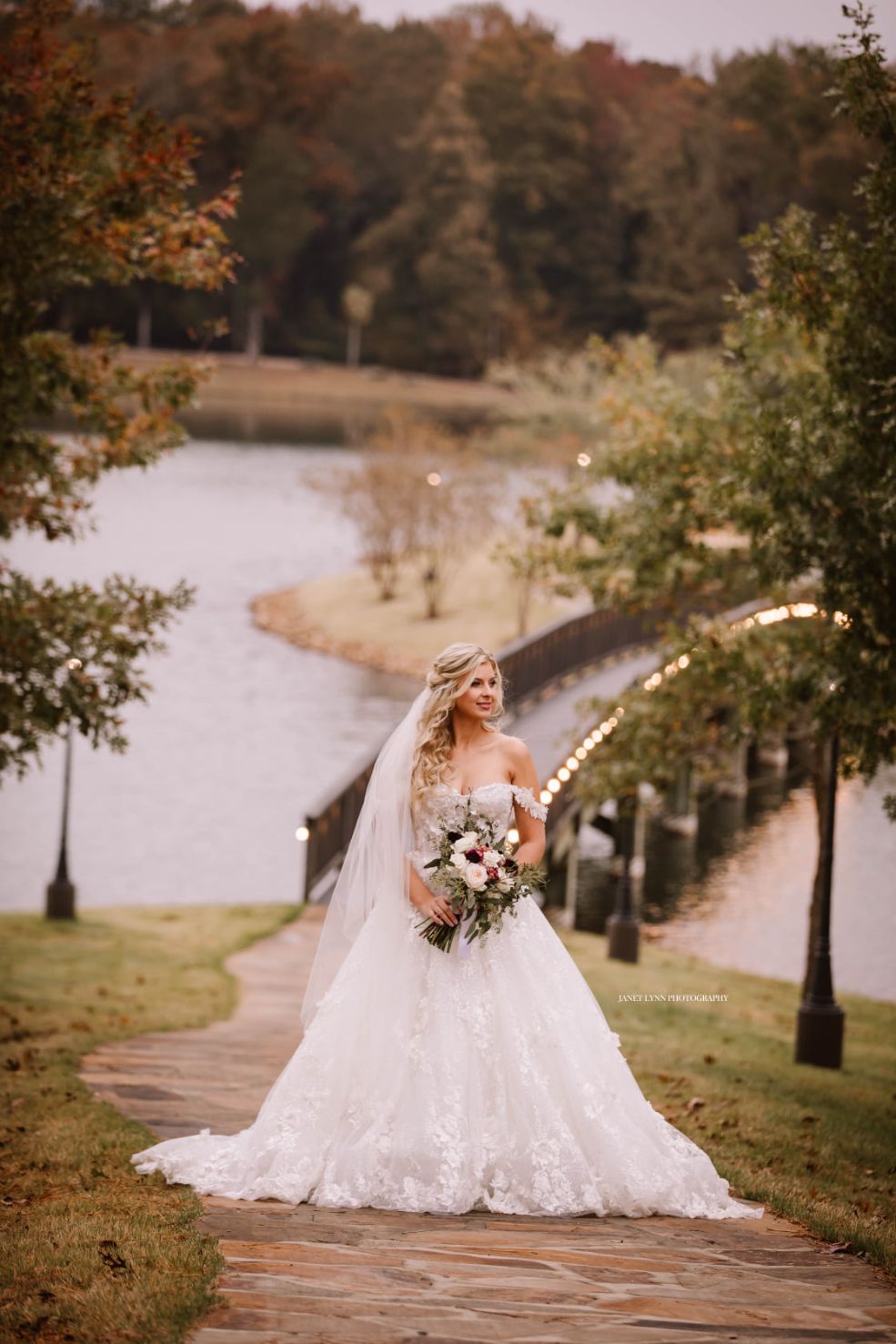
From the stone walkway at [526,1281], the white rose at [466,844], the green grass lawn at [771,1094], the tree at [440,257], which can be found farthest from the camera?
the tree at [440,257]

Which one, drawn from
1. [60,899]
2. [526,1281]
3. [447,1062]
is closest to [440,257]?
[60,899]

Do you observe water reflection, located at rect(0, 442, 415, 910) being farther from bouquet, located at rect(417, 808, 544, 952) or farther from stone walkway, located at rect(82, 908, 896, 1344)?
stone walkway, located at rect(82, 908, 896, 1344)

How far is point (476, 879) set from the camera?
632 centimetres

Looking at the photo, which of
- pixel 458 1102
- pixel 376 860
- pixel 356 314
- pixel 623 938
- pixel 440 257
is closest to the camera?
pixel 458 1102

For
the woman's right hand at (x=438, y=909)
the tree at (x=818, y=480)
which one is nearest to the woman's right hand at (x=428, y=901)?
the woman's right hand at (x=438, y=909)

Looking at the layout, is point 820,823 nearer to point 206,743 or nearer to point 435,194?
point 206,743

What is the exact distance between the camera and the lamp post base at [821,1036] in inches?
471

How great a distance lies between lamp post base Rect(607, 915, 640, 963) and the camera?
17047mm

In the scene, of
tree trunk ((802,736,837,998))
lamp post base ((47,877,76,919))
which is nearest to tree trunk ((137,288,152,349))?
lamp post base ((47,877,76,919))

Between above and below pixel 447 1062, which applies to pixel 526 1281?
below

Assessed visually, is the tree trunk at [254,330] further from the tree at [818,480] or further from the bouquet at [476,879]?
the bouquet at [476,879]

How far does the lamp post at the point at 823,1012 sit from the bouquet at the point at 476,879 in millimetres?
5828

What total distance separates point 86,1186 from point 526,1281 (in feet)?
6.85

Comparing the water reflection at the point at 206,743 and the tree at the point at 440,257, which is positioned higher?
the tree at the point at 440,257
